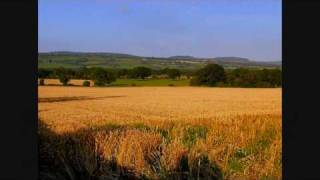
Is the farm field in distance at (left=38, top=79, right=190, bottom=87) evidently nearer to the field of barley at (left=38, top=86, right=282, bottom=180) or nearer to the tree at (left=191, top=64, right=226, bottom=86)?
the tree at (left=191, top=64, right=226, bottom=86)

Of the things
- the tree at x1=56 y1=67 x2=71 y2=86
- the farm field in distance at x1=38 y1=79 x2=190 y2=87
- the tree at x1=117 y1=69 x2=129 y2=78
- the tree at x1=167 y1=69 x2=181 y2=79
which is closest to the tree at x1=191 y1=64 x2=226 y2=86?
the farm field in distance at x1=38 y1=79 x2=190 y2=87

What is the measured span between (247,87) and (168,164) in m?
23.2

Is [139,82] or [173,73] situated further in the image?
[173,73]

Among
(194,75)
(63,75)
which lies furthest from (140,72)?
(63,75)

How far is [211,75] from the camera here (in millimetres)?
28797

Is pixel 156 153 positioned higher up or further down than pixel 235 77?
further down

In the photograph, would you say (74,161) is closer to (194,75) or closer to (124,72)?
(124,72)

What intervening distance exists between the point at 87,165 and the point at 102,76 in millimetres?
15779

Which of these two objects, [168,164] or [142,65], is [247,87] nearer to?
[142,65]

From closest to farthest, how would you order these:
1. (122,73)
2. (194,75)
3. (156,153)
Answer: (156,153), (122,73), (194,75)

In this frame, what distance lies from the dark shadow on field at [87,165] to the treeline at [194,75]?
991 centimetres

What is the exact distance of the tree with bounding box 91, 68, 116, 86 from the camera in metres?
22.9
